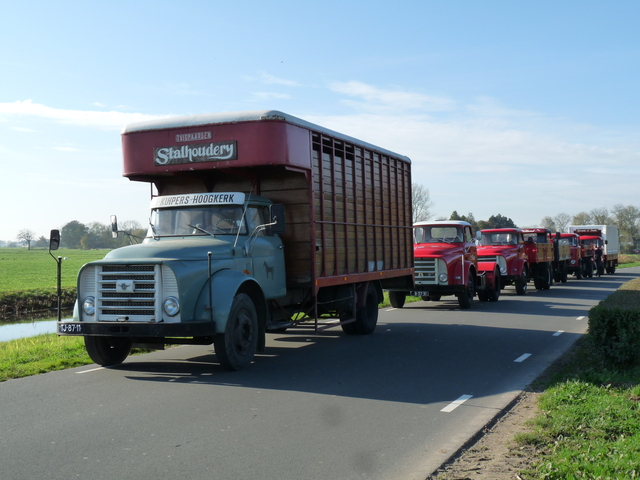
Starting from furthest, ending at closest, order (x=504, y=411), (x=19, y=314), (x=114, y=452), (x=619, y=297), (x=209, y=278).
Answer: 1. (x=19, y=314)
2. (x=619, y=297)
3. (x=209, y=278)
4. (x=504, y=411)
5. (x=114, y=452)

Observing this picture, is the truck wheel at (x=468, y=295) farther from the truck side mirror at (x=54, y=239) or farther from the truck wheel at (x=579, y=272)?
the truck wheel at (x=579, y=272)

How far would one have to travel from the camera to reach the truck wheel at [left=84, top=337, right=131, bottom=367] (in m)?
9.45

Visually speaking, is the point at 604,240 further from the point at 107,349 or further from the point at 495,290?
the point at 107,349

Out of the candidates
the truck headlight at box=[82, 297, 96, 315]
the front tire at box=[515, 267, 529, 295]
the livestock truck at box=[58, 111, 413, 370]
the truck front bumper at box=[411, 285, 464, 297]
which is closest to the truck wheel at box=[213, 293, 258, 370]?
the livestock truck at box=[58, 111, 413, 370]

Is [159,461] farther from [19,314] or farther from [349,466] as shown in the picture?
[19,314]

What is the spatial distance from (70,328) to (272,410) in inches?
135

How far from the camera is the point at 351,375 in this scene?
29.3ft

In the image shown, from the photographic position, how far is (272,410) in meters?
6.87

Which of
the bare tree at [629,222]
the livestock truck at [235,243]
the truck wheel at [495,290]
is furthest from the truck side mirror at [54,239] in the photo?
the bare tree at [629,222]

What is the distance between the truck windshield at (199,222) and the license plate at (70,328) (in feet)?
6.63

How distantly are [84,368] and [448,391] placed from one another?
529 cm

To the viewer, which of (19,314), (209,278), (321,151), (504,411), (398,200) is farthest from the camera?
(19,314)

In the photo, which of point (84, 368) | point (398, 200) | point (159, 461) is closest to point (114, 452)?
point (159, 461)

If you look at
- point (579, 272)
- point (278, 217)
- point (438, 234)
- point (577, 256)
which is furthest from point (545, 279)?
point (278, 217)
